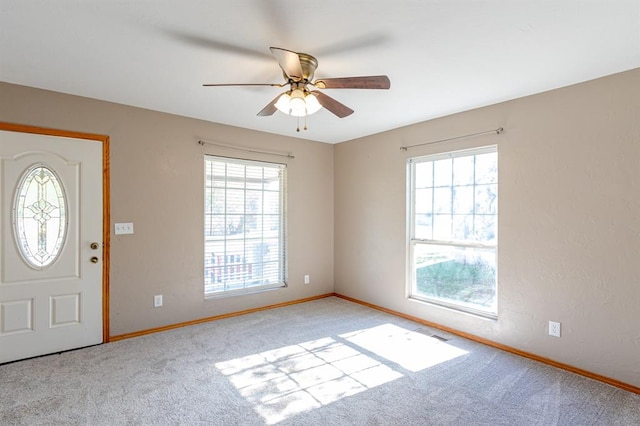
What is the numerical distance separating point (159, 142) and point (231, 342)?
89.9 inches

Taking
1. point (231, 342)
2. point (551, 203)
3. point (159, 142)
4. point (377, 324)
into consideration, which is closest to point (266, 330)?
point (231, 342)

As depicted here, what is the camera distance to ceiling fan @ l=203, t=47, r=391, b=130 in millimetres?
2109

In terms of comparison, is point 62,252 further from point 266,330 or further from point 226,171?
point 266,330

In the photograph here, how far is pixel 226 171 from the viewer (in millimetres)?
4215

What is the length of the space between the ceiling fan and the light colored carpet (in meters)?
2.10

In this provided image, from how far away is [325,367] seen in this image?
2.87 metres

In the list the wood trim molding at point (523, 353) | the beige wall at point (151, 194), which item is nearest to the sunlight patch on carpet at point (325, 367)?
the wood trim molding at point (523, 353)

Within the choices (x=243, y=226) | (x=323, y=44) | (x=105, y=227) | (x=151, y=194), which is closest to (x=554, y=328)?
(x=323, y=44)

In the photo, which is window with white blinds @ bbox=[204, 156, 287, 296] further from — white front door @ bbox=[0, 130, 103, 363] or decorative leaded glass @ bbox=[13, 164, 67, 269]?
decorative leaded glass @ bbox=[13, 164, 67, 269]

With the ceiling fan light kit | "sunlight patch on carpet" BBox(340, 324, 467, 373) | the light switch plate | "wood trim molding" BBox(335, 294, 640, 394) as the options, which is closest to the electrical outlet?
"wood trim molding" BBox(335, 294, 640, 394)

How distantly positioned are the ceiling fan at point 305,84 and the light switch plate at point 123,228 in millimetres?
2020

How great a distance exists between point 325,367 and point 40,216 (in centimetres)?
289

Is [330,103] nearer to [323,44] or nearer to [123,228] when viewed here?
[323,44]

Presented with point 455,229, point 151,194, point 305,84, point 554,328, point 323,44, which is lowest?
point 554,328
